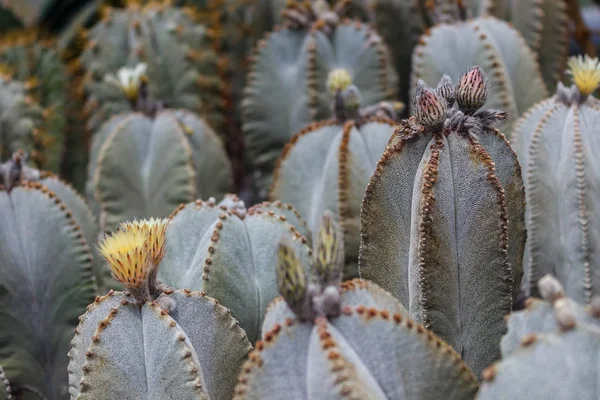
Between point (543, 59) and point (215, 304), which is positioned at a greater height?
point (543, 59)

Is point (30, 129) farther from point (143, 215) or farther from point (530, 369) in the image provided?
point (530, 369)

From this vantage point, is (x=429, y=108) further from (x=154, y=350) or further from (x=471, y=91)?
(x=154, y=350)

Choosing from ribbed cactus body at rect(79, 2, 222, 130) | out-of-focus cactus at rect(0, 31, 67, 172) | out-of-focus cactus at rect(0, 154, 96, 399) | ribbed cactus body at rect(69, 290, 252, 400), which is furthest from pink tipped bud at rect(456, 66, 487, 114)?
out-of-focus cactus at rect(0, 31, 67, 172)

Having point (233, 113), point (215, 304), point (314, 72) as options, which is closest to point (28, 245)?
point (215, 304)

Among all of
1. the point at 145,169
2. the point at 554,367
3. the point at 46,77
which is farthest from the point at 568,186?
the point at 46,77

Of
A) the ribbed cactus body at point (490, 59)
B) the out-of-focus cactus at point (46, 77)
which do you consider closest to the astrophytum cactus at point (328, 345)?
the ribbed cactus body at point (490, 59)

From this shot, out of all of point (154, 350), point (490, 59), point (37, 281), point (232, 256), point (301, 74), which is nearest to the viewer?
point (154, 350)

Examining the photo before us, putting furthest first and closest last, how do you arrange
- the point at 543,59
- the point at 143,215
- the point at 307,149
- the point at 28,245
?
the point at 543,59 < the point at 143,215 < the point at 307,149 < the point at 28,245

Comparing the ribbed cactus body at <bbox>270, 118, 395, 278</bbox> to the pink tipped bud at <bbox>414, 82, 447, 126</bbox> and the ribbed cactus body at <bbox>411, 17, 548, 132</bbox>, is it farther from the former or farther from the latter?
the pink tipped bud at <bbox>414, 82, 447, 126</bbox>
